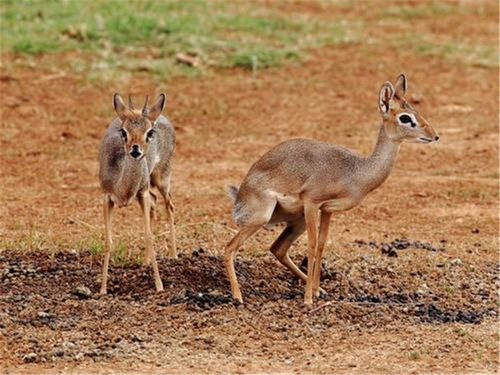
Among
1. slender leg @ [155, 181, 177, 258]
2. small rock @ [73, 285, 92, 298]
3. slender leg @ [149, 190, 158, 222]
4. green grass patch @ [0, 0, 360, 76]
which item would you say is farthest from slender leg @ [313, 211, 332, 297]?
green grass patch @ [0, 0, 360, 76]

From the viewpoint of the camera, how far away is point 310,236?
26.8 feet

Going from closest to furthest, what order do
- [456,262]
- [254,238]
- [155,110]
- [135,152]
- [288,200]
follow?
[135,152]
[288,200]
[155,110]
[456,262]
[254,238]

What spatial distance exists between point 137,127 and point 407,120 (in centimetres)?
178

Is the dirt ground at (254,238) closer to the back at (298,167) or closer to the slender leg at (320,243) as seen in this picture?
the slender leg at (320,243)

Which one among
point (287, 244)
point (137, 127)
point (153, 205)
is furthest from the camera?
point (153, 205)

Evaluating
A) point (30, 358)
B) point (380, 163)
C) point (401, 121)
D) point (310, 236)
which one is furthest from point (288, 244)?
point (30, 358)

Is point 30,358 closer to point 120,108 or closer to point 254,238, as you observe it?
point 120,108

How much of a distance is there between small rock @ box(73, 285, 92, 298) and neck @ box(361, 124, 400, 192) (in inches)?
76.8

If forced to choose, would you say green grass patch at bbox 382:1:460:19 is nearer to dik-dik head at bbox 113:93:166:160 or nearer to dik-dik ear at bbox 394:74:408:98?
dik-dik ear at bbox 394:74:408:98

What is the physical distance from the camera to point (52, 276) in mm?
8586

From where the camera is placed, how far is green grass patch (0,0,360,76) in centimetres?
1630

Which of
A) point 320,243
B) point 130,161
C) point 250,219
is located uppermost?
point 130,161

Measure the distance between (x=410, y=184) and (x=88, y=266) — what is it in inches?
180

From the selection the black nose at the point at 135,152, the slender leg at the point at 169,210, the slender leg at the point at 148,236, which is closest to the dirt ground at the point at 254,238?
the slender leg at the point at 148,236
